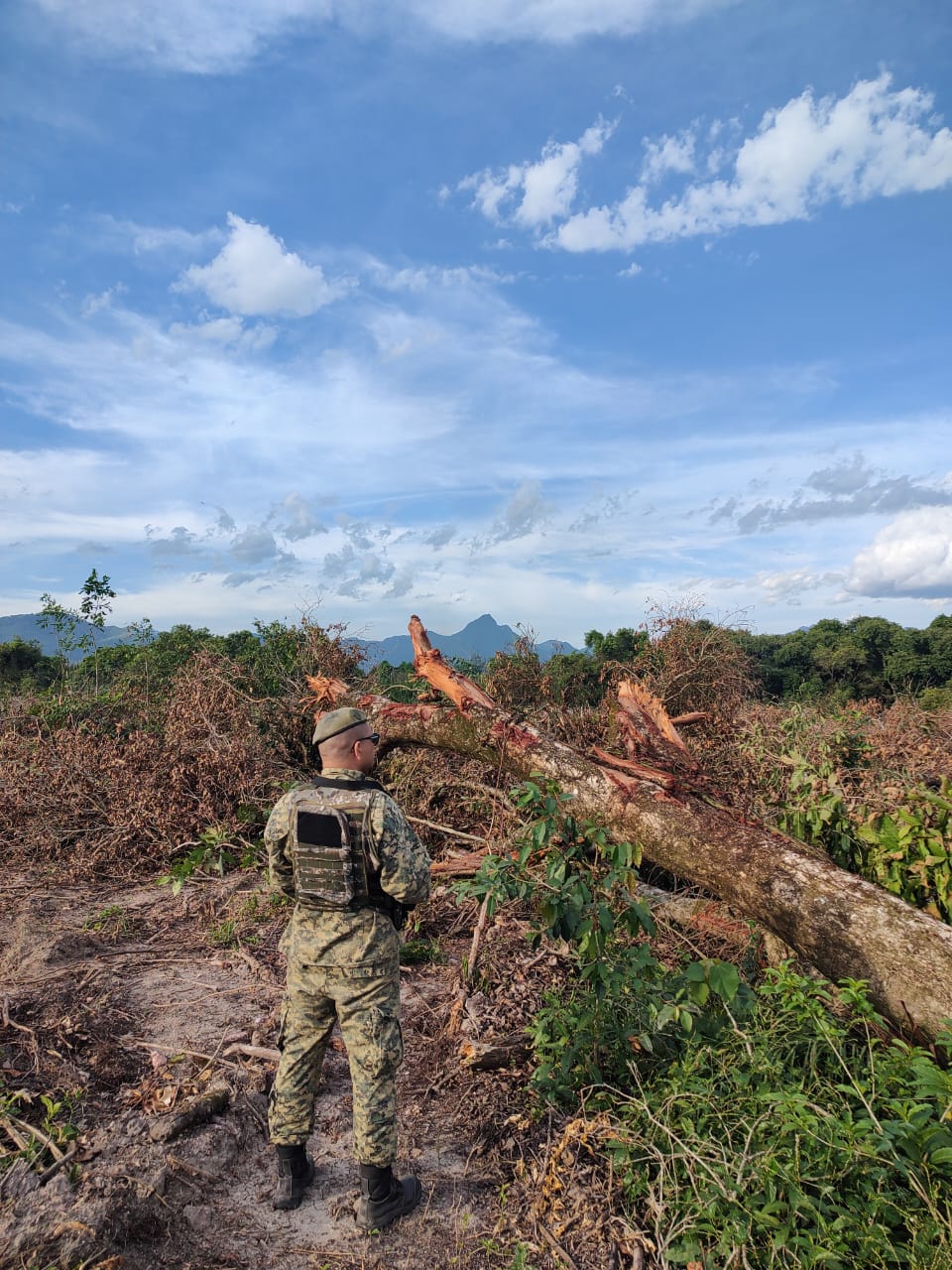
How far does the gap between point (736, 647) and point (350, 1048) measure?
8.26 metres

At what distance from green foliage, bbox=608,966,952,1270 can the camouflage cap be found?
76.8 inches

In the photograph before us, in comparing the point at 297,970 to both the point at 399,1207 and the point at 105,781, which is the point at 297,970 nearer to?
the point at 399,1207

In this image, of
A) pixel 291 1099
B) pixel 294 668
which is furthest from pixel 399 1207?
pixel 294 668

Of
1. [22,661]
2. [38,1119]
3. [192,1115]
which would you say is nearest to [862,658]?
[192,1115]

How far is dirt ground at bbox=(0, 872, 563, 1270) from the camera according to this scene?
2844 mm

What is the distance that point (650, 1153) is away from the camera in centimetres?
311

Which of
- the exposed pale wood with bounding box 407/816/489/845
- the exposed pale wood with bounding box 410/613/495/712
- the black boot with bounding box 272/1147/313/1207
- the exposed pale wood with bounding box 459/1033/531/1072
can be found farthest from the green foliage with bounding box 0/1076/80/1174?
the exposed pale wood with bounding box 410/613/495/712

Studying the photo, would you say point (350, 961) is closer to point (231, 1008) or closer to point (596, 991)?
point (596, 991)

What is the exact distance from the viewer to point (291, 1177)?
313cm

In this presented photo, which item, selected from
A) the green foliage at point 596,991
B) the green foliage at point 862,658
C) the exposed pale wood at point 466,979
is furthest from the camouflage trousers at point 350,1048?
the green foliage at point 862,658

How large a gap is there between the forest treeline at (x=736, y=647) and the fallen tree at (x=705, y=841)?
4.35 ft

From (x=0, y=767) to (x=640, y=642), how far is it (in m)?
8.03

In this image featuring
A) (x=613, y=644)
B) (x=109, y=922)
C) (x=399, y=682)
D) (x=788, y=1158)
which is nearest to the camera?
(x=788, y=1158)

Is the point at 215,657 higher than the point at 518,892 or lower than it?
higher
